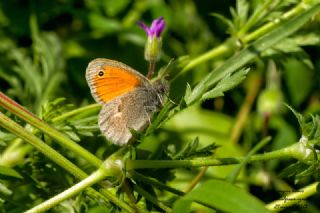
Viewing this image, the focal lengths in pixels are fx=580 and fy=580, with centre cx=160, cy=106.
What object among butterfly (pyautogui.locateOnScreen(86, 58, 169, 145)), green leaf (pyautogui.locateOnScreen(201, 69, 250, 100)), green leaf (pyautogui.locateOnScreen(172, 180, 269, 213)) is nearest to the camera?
green leaf (pyautogui.locateOnScreen(172, 180, 269, 213))

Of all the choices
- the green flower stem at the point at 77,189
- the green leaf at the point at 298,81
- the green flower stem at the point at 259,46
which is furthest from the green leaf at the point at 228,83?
the green leaf at the point at 298,81

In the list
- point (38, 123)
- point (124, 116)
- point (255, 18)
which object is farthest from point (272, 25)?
point (38, 123)

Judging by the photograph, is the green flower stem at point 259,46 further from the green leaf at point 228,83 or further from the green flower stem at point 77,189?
the green flower stem at point 77,189

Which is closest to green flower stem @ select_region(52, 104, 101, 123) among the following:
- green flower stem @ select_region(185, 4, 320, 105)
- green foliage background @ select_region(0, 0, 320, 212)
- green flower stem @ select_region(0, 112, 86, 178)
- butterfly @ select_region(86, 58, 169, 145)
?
green foliage background @ select_region(0, 0, 320, 212)

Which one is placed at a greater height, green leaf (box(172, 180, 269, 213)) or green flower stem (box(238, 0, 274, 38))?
green flower stem (box(238, 0, 274, 38))

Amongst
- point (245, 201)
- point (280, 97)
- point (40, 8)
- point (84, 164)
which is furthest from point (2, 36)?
point (245, 201)

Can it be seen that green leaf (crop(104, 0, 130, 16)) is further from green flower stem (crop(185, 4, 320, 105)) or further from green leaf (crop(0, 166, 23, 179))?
green leaf (crop(0, 166, 23, 179))

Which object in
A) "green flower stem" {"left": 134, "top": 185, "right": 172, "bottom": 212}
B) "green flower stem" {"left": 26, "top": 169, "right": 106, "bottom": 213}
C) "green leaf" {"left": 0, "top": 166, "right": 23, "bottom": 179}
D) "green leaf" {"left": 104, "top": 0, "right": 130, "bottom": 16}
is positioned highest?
"green leaf" {"left": 104, "top": 0, "right": 130, "bottom": 16}
